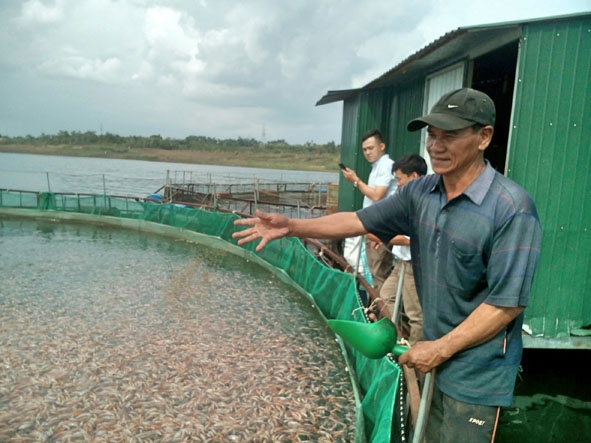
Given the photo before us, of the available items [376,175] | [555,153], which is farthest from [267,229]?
[555,153]

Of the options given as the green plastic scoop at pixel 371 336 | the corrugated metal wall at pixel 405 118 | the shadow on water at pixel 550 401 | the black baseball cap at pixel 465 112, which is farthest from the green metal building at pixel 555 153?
the green plastic scoop at pixel 371 336

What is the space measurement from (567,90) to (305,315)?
630cm

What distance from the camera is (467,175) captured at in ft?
7.54

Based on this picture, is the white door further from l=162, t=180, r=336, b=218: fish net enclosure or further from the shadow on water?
l=162, t=180, r=336, b=218: fish net enclosure

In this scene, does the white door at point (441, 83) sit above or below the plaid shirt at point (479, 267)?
above

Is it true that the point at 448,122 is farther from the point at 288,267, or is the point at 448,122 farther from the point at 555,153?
the point at 288,267

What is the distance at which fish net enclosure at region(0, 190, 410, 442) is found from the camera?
3828mm

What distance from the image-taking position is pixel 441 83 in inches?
332

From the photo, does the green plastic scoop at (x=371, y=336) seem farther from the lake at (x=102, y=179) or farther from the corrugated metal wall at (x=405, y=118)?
the lake at (x=102, y=179)

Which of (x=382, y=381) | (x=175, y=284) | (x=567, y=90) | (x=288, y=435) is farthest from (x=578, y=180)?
(x=175, y=284)

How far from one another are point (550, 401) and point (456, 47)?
20.5 feet

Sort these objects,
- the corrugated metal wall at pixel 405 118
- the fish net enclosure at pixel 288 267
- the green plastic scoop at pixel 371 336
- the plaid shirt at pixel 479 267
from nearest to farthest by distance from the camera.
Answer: the plaid shirt at pixel 479 267
the green plastic scoop at pixel 371 336
the fish net enclosure at pixel 288 267
the corrugated metal wall at pixel 405 118

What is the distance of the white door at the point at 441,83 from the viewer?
7.69 metres

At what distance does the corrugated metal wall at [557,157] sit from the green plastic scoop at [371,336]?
453cm
